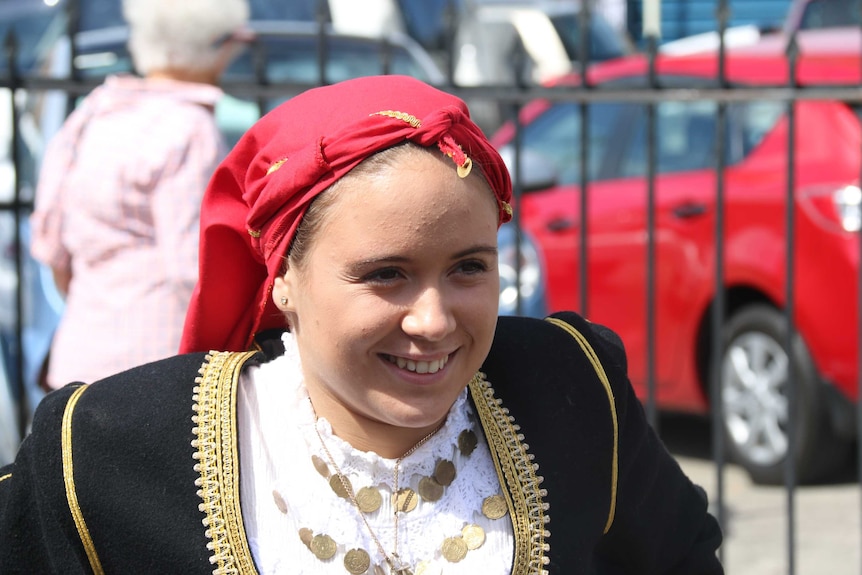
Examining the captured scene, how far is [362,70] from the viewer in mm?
6070

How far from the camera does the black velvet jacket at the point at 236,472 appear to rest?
1683 mm

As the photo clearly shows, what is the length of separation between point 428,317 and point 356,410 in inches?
8.9

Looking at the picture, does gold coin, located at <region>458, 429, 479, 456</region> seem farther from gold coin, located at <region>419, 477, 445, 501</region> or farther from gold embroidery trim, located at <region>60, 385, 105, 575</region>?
gold embroidery trim, located at <region>60, 385, 105, 575</region>

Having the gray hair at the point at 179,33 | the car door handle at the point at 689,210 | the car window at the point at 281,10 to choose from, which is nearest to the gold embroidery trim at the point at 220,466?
the gray hair at the point at 179,33

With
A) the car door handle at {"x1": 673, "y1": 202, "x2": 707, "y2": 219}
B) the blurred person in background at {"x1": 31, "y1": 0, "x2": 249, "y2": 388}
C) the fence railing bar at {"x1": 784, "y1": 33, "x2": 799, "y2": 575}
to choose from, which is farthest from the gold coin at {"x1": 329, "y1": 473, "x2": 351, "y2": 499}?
the car door handle at {"x1": 673, "y1": 202, "x2": 707, "y2": 219}

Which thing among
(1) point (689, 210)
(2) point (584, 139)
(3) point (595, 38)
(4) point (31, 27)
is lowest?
(3) point (595, 38)

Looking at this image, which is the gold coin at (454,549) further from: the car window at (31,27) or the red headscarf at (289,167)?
the car window at (31,27)

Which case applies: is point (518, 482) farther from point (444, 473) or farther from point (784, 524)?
point (784, 524)

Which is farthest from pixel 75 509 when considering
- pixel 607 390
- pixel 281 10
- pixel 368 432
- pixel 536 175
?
pixel 281 10

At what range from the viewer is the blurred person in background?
10.6 feet

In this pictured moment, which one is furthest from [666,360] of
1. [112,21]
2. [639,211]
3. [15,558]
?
[15,558]

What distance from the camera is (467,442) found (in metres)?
1.88

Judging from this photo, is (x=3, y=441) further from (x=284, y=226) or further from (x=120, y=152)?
(x=284, y=226)

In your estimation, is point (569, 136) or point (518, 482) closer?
point (518, 482)
